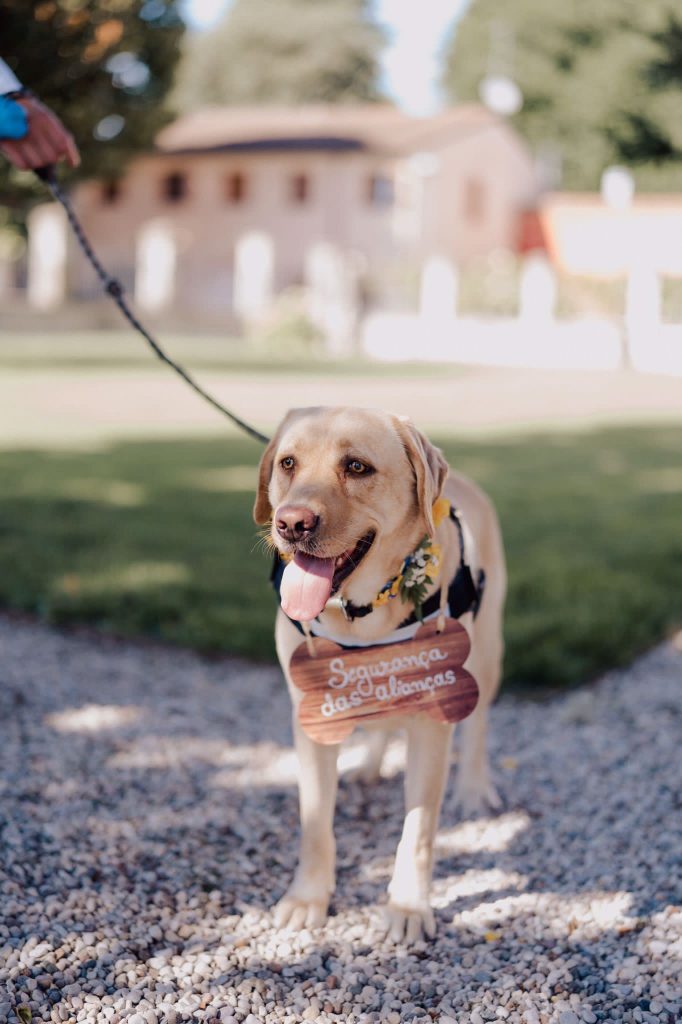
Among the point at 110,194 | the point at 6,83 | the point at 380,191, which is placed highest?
the point at 6,83

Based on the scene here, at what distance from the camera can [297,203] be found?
3953 cm

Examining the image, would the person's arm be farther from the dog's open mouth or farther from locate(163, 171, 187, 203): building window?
locate(163, 171, 187, 203): building window

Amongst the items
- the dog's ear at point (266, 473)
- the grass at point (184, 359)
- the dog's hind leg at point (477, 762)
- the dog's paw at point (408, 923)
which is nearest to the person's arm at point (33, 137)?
the dog's ear at point (266, 473)

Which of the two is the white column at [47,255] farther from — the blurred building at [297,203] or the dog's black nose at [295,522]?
the dog's black nose at [295,522]

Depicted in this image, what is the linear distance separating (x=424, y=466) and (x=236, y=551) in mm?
4859

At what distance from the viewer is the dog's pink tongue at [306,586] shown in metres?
2.96

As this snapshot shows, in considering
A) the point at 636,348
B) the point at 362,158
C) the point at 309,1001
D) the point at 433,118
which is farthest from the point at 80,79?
the point at 433,118

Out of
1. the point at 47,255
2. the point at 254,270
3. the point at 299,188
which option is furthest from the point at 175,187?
the point at 299,188

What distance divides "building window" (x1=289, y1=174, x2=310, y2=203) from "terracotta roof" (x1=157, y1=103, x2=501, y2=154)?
3.73ft

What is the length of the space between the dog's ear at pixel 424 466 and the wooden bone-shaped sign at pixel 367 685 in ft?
1.38

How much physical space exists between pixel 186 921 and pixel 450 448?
10460mm

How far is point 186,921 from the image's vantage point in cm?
325

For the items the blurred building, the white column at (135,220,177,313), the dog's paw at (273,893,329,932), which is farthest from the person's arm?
the white column at (135,220,177,313)

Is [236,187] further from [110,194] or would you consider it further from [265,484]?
[265,484]
